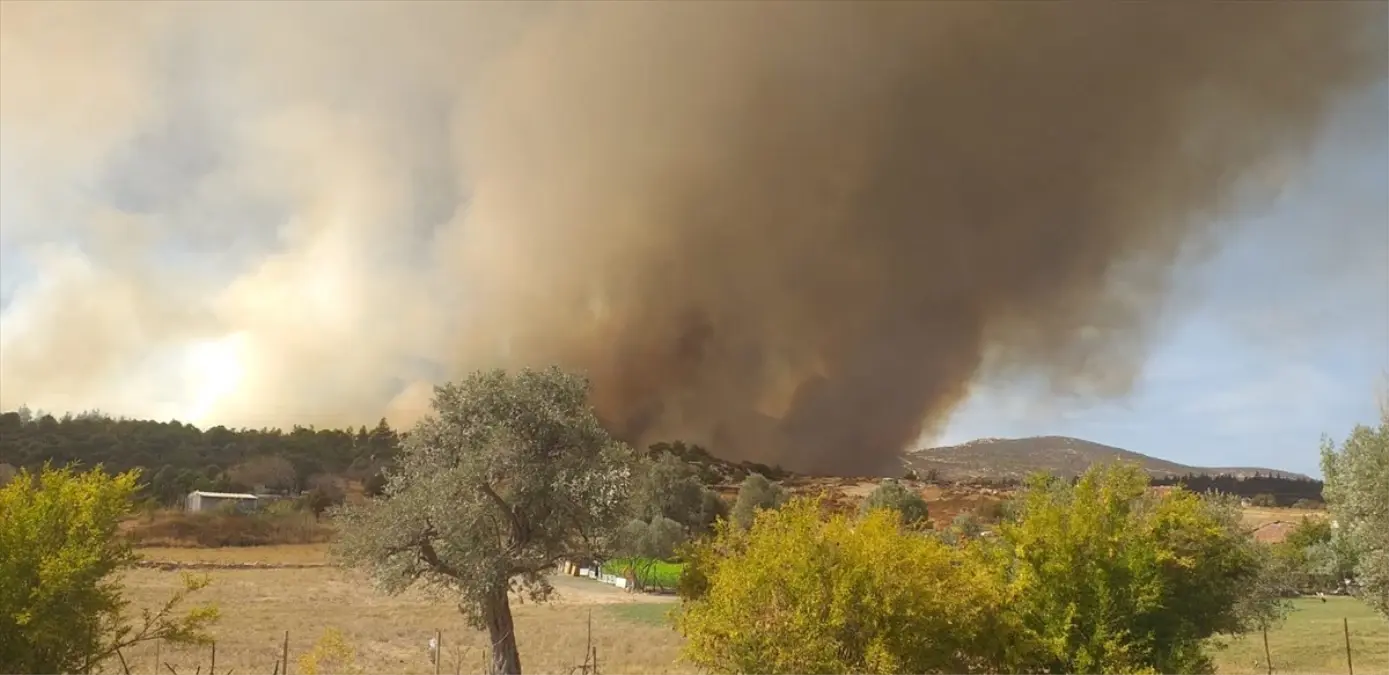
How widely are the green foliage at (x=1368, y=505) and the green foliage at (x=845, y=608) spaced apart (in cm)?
1451

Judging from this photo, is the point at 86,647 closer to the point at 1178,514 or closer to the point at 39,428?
the point at 1178,514

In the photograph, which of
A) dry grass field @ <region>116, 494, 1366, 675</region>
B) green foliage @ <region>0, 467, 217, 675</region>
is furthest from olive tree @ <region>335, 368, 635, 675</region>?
green foliage @ <region>0, 467, 217, 675</region>

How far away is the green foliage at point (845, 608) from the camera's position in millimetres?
12852

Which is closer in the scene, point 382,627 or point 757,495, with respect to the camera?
point 382,627

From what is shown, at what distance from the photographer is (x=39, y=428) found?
106 m

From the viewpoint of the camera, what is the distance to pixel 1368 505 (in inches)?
878

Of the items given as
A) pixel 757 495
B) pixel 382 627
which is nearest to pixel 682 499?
pixel 757 495

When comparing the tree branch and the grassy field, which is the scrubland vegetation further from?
the grassy field

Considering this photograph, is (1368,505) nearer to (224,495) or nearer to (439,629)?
(439,629)

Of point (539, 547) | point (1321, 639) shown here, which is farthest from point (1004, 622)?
point (1321, 639)

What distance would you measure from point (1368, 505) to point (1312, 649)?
749 centimetres

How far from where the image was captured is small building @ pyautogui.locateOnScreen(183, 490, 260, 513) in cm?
8425

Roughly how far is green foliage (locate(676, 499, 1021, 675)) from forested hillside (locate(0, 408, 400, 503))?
8505cm

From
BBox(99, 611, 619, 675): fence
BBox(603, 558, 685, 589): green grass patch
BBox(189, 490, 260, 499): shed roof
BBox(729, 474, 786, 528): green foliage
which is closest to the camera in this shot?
BBox(99, 611, 619, 675): fence
